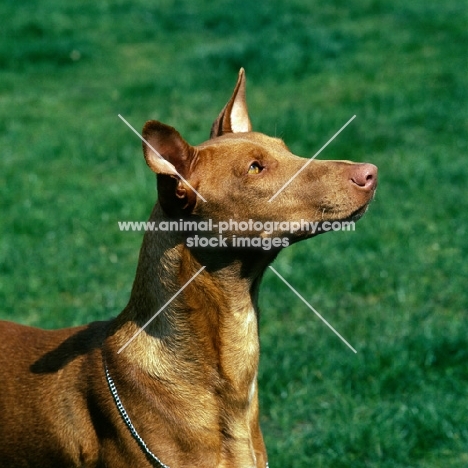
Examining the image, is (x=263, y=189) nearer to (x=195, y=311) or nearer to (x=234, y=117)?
(x=195, y=311)

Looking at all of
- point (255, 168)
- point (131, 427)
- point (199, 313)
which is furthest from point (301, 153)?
point (131, 427)

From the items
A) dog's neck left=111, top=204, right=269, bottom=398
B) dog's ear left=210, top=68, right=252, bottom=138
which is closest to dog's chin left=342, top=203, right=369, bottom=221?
dog's neck left=111, top=204, right=269, bottom=398

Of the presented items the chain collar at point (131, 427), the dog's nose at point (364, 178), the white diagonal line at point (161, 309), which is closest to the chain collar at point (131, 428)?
the chain collar at point (131, 427)

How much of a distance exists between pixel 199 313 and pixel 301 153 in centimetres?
534

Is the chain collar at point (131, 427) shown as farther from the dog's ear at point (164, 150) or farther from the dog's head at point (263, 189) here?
the dog's ear at point (164, 150)

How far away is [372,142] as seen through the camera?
9.41 m

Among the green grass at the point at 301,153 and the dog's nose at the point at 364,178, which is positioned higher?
the dog's nose at the point at 364,178

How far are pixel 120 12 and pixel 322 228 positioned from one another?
11.3 meters

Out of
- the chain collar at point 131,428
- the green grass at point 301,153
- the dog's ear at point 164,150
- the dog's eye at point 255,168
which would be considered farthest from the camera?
the green grass at point 301,153

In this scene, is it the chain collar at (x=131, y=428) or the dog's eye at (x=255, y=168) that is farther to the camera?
the dog's eye at (x=255, y=168)

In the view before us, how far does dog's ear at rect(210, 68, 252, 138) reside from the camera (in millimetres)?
4488

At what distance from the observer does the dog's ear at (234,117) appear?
4488 mm

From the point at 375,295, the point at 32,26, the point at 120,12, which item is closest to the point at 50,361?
the point at 375,295

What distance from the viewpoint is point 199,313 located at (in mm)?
3943
